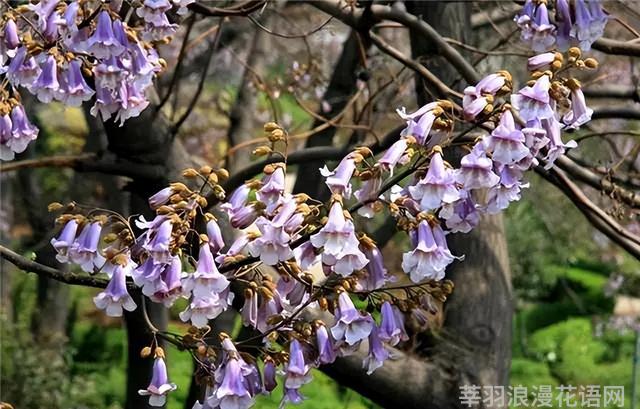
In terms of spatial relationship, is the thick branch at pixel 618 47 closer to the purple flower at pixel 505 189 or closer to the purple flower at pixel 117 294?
the purple flower at pixel 505 189

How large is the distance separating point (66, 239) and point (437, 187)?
831mm

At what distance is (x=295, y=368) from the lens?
79.4 inches

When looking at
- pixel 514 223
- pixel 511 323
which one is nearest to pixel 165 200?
pixel 511 323

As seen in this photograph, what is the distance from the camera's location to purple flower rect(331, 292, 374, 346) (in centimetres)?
197

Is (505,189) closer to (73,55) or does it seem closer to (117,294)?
(117,294)

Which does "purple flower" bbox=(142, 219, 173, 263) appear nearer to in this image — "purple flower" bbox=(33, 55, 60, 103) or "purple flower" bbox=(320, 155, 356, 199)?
"purple flower" bbox=(320, 155, 356, 199)

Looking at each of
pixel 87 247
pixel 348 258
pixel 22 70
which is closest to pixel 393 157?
pixel 348 258

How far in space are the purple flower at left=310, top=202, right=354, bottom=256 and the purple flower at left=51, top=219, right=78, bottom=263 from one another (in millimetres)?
588

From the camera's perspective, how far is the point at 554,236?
12.0 m

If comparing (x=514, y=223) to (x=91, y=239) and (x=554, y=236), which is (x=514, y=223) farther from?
A: (x=91, y=239)

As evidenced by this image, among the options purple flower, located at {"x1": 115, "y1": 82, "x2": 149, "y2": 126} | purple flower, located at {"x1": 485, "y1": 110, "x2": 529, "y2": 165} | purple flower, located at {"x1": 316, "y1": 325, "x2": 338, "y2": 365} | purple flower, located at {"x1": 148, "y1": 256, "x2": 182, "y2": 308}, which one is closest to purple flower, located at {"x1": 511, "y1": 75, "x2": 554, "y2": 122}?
purple flower, located at {"x1": 485, "y1": 110, "x2": 529, "y2": 165}

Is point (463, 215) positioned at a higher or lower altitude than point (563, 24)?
lower

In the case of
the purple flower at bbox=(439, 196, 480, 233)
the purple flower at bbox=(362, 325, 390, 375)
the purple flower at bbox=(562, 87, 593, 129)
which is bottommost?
the purple flower at bbox=(362, 325, 390, 375)

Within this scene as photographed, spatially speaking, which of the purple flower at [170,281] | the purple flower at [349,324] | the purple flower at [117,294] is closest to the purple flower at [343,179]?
the purple flower at [349,324]
